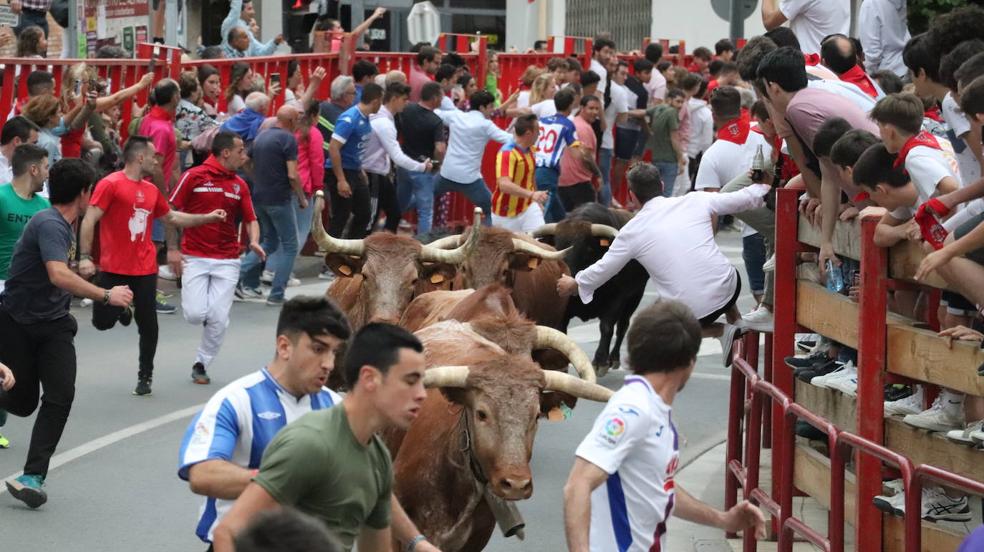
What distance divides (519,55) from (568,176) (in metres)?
6.60

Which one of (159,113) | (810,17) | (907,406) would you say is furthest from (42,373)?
(159,113)

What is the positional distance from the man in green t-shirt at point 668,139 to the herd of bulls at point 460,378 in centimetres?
1152

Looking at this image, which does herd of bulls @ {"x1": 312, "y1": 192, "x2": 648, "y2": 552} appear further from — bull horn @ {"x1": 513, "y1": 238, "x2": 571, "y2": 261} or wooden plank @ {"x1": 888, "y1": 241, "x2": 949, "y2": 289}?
wooden plank @ {"x1": 888, "y1": 241, "x2": 949, "y2": 289}

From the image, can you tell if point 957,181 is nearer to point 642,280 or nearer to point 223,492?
point 223,492

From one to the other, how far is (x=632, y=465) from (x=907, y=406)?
2856mm

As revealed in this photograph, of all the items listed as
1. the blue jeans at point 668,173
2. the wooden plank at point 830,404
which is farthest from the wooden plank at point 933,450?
the blue jeans at point 668,173

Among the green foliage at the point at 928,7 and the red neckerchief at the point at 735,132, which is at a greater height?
the green foliage at the point at 928,7

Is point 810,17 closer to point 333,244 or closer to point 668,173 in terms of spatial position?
point 333,244

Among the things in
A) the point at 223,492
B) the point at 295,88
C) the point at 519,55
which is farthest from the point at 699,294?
the point at 519,55

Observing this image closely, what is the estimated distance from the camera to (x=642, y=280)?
14.5 m

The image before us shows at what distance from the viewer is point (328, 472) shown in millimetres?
4941

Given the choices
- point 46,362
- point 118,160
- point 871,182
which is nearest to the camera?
point 871,182

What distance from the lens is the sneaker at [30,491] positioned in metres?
9.38

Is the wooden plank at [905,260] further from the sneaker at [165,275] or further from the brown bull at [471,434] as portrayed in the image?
the sneaker at [165,275]
